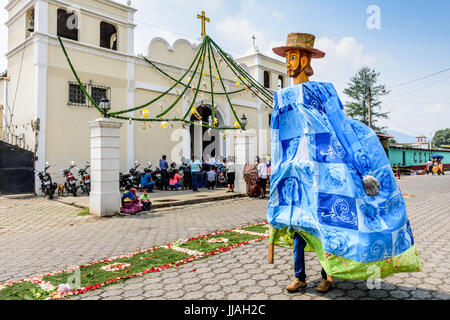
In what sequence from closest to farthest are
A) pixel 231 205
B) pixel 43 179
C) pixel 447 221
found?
pixel 447 221 → pixel 231 205 → pixel 43 179

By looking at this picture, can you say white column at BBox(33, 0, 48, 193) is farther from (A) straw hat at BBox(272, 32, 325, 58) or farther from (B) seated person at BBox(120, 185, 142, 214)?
(A) straw hat at BBox(272, 32, 325, 58)

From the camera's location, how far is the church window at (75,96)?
45.5ft

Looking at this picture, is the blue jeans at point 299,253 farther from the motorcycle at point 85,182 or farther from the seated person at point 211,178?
the seated person at point 211,178

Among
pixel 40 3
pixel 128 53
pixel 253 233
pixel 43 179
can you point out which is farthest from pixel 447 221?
pixel 40 3

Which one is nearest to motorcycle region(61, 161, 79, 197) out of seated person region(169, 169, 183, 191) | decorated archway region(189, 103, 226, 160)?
seated person region(169, 169, 183, 191)

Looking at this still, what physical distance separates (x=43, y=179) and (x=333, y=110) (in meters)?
12.4

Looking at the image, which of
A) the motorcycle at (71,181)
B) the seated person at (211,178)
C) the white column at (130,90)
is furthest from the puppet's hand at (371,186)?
the white column at (130,90)

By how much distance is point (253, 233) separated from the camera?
249 inches

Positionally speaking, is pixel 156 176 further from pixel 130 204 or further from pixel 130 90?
pixel 130 204

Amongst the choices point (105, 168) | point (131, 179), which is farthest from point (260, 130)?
point (105, 168)

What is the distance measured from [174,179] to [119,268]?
11.1 metres

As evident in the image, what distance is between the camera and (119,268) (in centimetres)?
434
